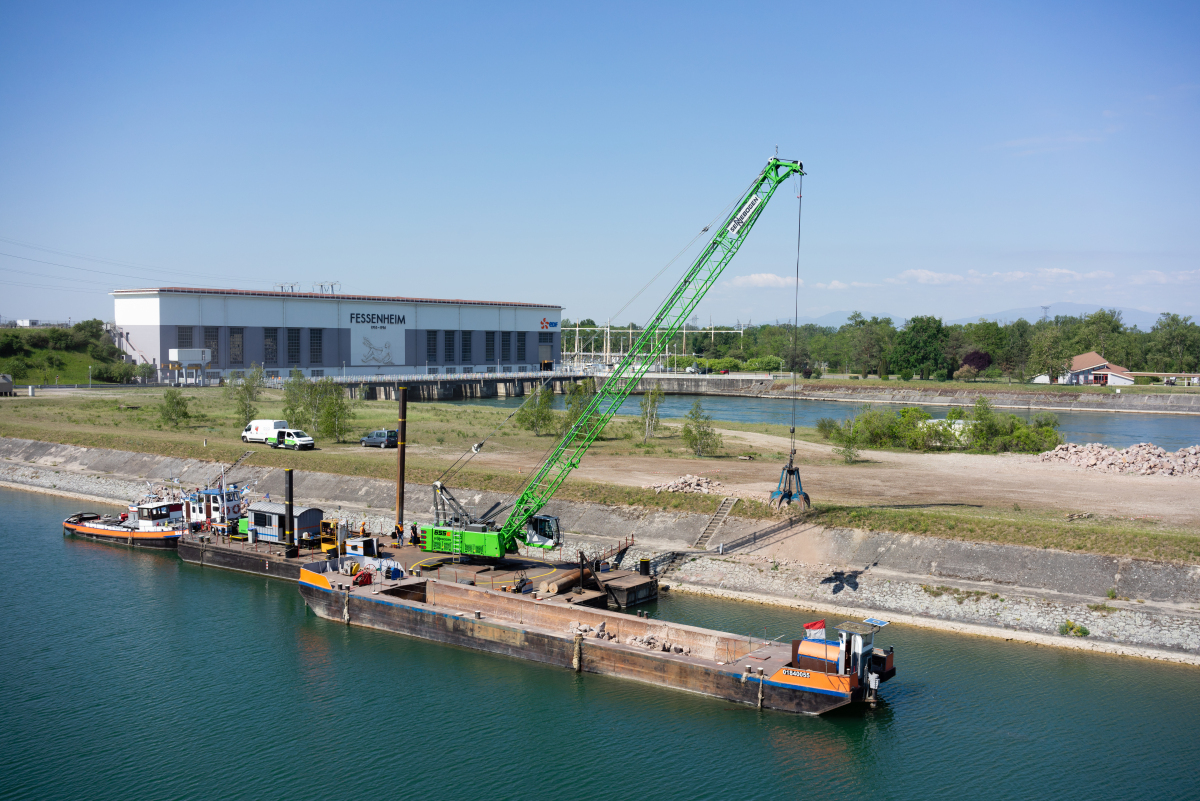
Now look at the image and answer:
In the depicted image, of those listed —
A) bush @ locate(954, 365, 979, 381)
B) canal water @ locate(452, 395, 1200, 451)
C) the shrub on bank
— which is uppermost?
bush @ locate(954, 365, 979, 381)

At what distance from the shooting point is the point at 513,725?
87.6 ft

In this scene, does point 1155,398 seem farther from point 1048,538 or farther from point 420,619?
point 420,619

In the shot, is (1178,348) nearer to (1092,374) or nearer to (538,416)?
(1092,374)

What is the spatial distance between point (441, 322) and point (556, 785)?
Answer: 116 m

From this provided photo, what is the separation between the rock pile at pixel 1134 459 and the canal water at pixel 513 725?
2880cm

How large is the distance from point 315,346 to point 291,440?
6102 centimetres

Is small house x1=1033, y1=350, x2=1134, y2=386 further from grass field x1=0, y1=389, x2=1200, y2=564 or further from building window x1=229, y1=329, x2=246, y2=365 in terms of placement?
building window x1=229, y1=329, x2=246, y2=365

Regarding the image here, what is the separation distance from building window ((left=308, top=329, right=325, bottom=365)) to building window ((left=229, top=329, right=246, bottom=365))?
30.4 feet

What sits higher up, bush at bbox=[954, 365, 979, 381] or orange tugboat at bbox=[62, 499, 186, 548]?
bush at bbox=[954, 365, 979, 381]

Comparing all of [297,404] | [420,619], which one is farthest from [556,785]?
[297,404]

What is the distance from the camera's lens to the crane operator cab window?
1490 inches

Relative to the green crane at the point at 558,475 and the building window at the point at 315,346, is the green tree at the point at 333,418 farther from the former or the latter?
the building window at the point at 315,346

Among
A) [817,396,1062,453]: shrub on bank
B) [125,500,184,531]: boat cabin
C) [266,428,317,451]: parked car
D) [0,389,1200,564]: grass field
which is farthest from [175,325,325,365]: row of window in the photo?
[817,396,1062,453]: shrub on bank

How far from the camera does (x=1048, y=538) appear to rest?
35.8 m
